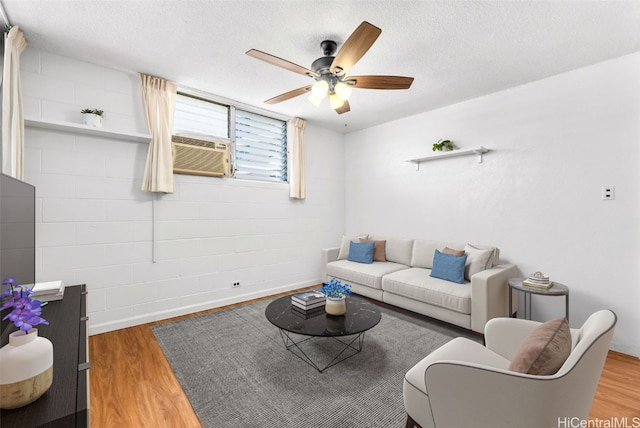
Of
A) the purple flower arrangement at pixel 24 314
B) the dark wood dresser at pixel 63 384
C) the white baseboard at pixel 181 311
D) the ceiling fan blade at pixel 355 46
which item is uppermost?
the ceiling fan blade at pixel 355 46

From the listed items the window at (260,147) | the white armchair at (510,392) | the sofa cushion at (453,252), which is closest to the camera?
the white armchair at (510,392)

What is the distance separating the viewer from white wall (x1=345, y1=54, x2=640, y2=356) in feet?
8.34

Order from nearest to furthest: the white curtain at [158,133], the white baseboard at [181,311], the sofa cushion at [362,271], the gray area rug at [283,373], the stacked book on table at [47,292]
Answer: the gray area rug at [283,373] → the stacked book on table at [47,292] → the white baseboard at [181,311] → the white curtain at [158,133] → the sofa cushion at [362,271]

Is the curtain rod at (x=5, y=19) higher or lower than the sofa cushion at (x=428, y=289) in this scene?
higher

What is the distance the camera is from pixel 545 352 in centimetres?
107

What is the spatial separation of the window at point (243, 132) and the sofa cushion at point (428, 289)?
2243 millimetres

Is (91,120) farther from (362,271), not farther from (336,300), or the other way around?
(362,271)

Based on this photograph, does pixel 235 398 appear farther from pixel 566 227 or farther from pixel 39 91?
pixel 566 227

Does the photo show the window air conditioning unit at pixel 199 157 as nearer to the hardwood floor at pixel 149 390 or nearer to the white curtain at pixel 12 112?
the white curtain at pixel 12 112

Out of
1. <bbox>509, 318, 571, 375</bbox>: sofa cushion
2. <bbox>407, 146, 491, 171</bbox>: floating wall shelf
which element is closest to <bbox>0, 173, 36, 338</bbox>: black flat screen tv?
<bbox>509, 318, 571, 375</bbox>: sofa cushion

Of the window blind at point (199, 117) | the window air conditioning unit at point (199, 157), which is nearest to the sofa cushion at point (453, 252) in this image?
the window air conditioning unit at point (199, 157)

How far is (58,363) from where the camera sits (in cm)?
112

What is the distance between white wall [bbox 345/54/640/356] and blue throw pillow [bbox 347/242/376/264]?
0.68 m

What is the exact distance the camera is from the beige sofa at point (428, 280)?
2.66 m
